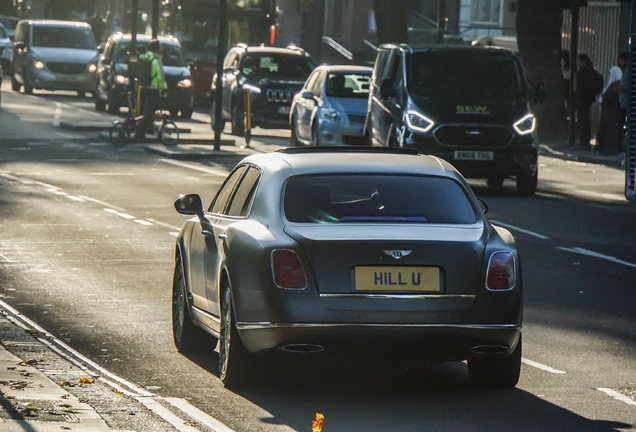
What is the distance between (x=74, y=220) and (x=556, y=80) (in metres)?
18.9

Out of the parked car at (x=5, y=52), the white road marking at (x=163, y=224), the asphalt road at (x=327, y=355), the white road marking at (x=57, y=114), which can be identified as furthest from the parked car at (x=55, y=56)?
the white road marking at (x=163, y=224)

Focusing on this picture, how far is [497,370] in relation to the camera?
318 inches

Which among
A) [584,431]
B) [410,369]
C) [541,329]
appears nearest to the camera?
[584,431]

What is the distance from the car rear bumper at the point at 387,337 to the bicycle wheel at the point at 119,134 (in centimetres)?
2227

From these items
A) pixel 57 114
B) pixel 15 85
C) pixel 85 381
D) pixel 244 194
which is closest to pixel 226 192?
pixel 244 194

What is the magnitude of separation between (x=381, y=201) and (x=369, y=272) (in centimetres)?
65

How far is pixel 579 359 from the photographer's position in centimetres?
910

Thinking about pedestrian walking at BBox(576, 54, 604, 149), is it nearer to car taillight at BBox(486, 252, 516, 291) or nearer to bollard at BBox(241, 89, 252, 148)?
bollard at BBox(241, 89, 252, 148)

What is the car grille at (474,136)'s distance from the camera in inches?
826

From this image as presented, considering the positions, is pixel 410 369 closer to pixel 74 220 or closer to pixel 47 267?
pixel 47 267

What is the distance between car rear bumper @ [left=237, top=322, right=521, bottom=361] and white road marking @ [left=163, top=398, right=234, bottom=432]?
48 cm

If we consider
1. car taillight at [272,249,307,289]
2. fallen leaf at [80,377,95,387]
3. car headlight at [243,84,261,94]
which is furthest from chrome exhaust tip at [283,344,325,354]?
car headlight at [243,84,261,94]

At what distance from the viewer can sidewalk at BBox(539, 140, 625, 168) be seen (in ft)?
92.2

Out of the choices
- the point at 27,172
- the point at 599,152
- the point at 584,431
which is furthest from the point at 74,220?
the point at 599,152
